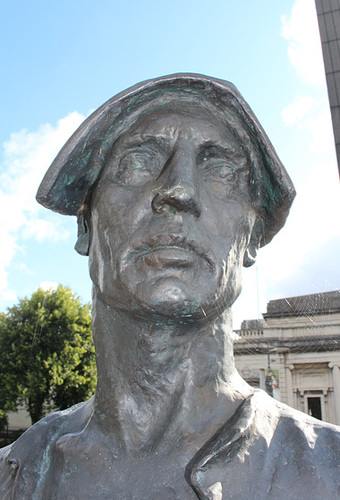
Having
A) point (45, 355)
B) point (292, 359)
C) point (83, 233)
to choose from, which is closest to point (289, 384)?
point (292, 359)

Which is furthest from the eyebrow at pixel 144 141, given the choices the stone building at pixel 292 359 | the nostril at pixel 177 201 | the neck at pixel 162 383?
the stone building at pixel 292 359

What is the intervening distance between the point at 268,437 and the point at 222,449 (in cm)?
18

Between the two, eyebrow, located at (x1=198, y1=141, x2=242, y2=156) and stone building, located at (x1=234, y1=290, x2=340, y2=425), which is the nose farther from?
stone building, located at (x1=234, y1=290, x2=340, y2=425)

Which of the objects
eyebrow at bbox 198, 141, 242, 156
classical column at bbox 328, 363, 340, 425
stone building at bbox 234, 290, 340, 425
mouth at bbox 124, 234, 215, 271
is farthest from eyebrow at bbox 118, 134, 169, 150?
classical column at bbox 328, 363, 340, 425

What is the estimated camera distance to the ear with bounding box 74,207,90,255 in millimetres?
1987

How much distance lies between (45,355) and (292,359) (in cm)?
922

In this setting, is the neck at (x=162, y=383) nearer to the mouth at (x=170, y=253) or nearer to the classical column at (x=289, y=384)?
the mouth at (x=170, y=253)

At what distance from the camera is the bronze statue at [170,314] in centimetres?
152

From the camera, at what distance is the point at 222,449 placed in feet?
4.90

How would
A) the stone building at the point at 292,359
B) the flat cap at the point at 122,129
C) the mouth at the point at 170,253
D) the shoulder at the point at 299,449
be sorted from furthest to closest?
the stone building at the point at 292,359
the flat cap at the point at 122,129
the mouth at the point at 170,253
the shoulder at the point at 299,449

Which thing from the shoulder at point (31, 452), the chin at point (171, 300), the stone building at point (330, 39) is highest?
the stone building at point (330, 39)

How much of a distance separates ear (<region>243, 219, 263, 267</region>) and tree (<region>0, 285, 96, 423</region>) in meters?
16.3

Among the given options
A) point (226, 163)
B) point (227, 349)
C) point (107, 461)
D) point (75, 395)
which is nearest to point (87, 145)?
point (226, 163)

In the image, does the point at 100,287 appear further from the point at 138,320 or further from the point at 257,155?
the point at 257,155
